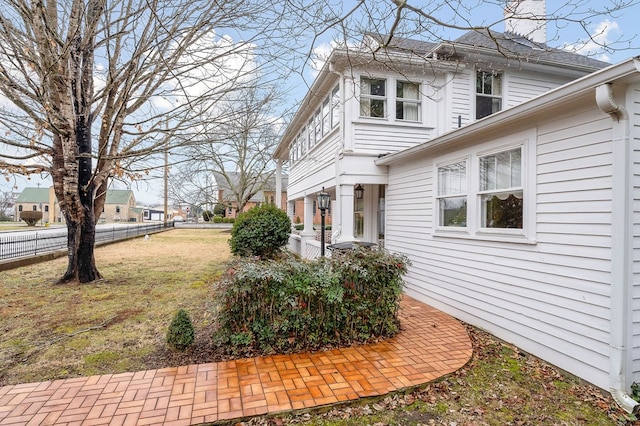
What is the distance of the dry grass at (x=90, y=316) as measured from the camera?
3.80 m

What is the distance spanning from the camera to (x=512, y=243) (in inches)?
172

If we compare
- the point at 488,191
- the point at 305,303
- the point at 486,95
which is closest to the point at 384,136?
the point at 486,95

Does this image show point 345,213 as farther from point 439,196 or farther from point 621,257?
point 621,257

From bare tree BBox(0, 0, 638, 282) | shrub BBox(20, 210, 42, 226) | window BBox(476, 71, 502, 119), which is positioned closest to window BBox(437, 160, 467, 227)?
bare tree BBox(0, 0, 638, 282)

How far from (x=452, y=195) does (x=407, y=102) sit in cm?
318

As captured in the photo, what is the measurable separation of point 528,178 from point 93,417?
16.5 feet

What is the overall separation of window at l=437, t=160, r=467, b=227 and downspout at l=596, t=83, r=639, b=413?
229 cm

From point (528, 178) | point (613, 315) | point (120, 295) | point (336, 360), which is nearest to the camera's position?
point (613, 315)

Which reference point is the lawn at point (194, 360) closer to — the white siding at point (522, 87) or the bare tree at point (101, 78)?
the bare tree at point (101, 78)

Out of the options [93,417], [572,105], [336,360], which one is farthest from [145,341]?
[572,105]

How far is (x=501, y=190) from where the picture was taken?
15.0ft

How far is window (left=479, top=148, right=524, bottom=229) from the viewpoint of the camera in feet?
14.2

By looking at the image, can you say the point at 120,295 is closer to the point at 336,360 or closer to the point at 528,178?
the point at 336,360

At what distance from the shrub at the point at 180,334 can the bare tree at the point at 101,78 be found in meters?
3.65
